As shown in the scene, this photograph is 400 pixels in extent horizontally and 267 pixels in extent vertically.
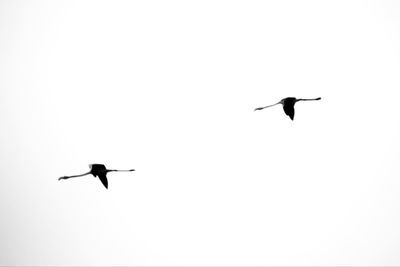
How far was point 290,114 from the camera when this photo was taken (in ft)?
161

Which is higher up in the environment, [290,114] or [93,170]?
[290,114]

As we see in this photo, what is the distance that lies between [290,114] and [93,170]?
45.3ft

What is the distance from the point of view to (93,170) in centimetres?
4894
